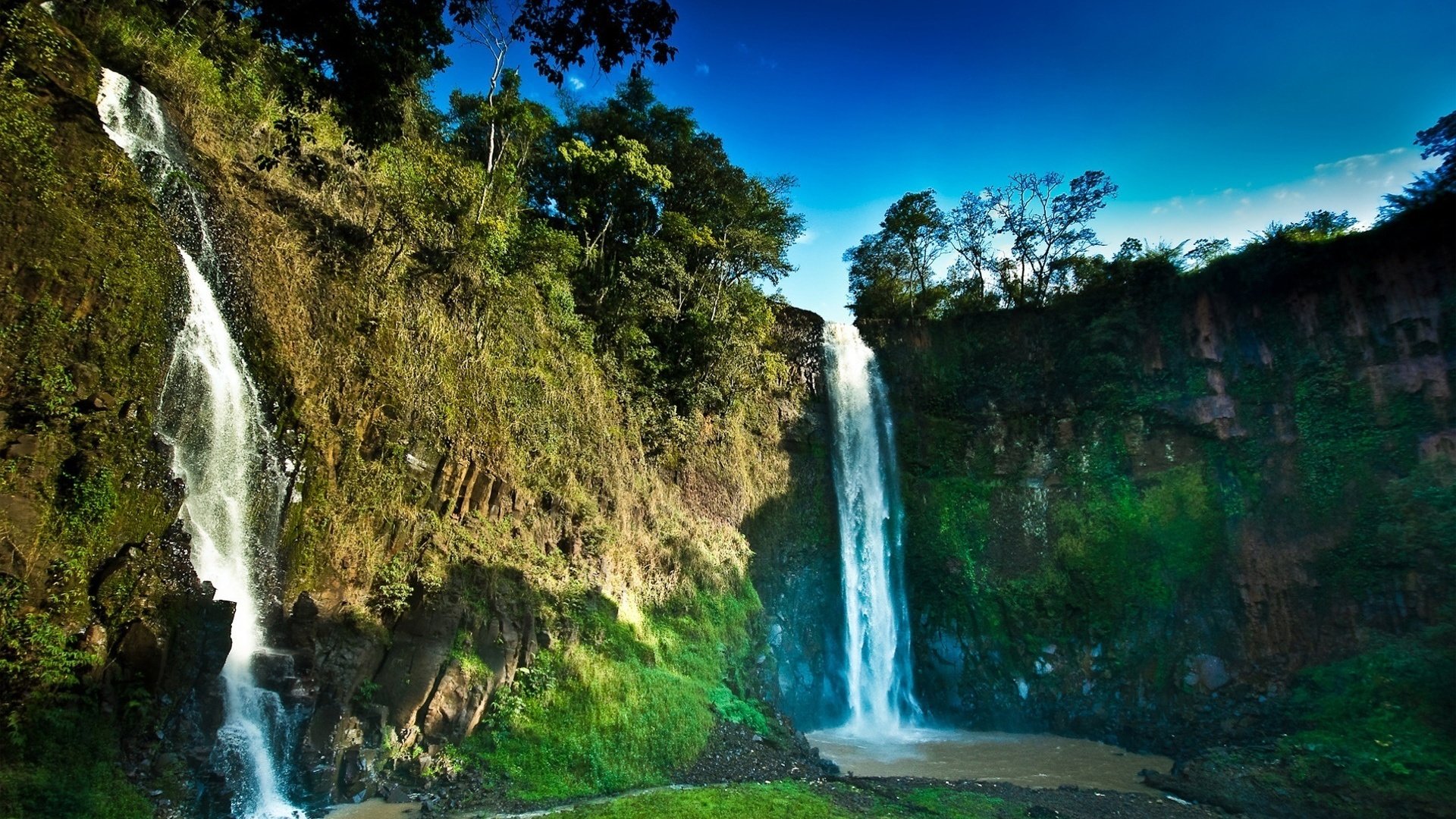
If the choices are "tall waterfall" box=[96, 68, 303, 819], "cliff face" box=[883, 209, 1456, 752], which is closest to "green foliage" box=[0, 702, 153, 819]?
"tall waterfall" box=[96, 68, 303, 819]

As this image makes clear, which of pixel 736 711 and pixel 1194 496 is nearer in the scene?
pixel 736 711

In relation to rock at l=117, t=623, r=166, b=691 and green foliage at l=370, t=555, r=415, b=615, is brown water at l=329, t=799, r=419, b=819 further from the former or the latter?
rock at l=117, t=623, r=166, b=691

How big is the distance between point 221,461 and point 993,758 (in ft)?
50.5

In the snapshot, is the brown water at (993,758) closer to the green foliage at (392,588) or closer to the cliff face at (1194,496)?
the cliff face at (1194,496)

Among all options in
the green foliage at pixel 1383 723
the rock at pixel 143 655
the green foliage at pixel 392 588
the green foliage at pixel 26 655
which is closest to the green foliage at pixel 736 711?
the green foliage at pixel 392 588

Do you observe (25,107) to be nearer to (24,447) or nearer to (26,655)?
(24,447)

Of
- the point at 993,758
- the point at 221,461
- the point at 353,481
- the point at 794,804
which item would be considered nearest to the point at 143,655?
the point at 221,461

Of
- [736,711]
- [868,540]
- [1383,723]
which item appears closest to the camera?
[1383,723]

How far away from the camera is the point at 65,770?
19.8 ft

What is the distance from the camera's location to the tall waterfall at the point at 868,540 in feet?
59.8

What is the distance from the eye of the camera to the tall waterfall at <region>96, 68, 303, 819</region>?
7957mm

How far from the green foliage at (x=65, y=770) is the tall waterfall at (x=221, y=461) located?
1.23 meters

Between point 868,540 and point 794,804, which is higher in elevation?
point 868,540

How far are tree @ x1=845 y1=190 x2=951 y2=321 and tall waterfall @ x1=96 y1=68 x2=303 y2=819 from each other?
888 inches
